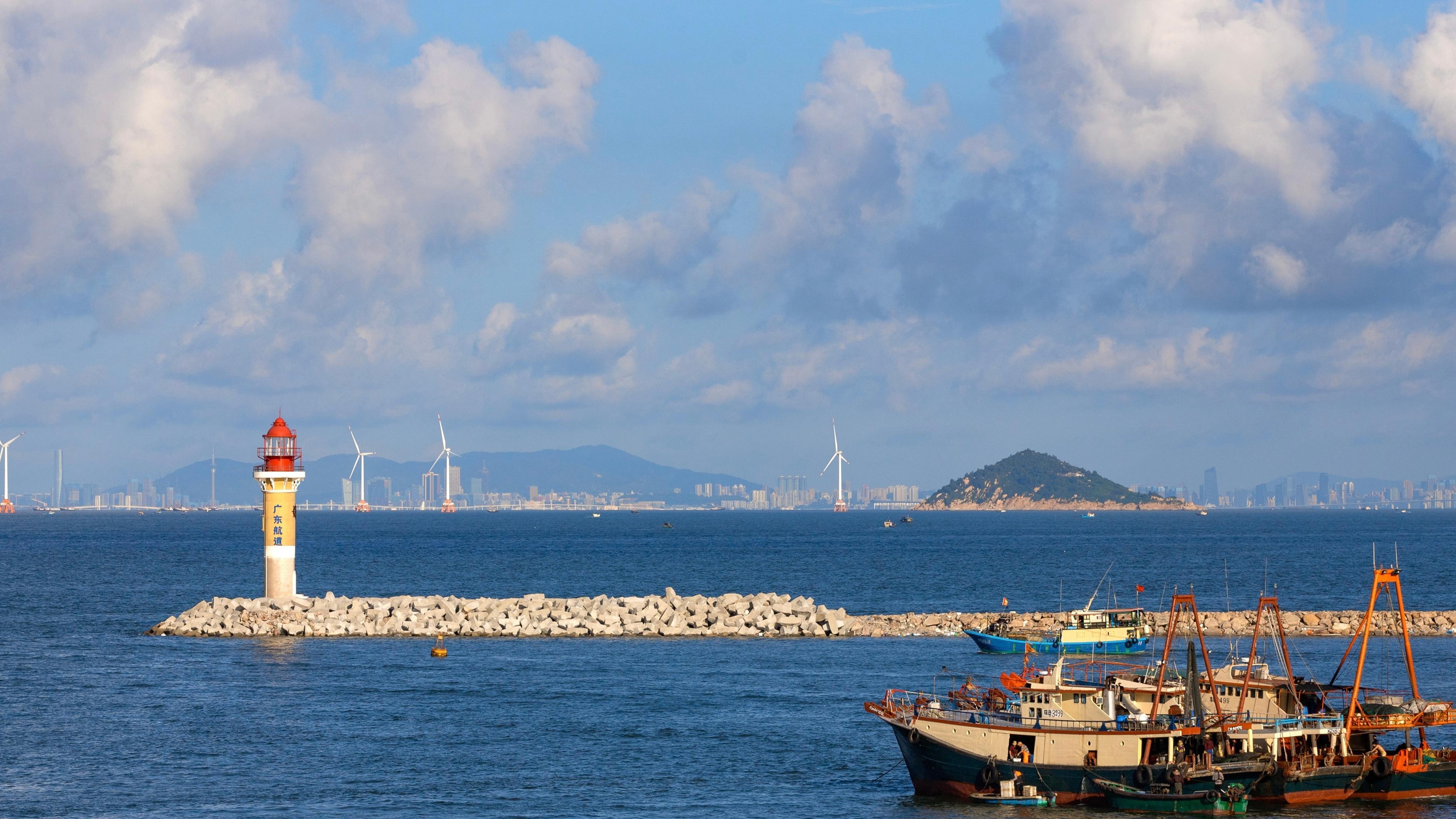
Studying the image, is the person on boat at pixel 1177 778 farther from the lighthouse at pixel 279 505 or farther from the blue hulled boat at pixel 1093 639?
the lighthouse at pixel 279 505

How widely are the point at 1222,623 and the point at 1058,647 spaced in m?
14.5

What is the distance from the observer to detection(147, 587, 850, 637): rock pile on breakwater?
82688mm

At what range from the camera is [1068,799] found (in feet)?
141

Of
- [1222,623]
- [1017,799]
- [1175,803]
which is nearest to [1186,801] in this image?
[1175,803]

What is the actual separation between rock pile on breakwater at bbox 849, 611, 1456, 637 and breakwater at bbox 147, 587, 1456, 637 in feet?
0.29

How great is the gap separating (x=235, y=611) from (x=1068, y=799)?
5604cm

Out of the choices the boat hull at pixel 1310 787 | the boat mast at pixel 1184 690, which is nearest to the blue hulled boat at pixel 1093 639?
the boat mast at pixel 1184 690

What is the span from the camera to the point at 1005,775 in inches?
1706

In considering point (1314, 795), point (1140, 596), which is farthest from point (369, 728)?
point (1140, 596)

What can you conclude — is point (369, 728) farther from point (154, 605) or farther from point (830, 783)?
point (154, 605)

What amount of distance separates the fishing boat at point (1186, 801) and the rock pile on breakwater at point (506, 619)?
1599 inches

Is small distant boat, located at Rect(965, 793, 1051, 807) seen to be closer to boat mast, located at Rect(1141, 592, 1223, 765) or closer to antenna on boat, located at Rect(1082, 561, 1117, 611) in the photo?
boat mast, located at Rect(1141, 592, 1223, 765)

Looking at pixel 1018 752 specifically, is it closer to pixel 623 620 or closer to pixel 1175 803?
pixel 1175 803

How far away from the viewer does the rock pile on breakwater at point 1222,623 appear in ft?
272
